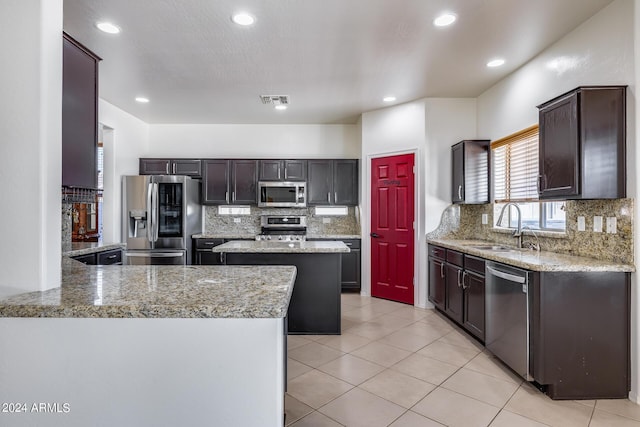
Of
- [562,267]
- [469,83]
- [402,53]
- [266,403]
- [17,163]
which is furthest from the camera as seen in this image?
[469,83]

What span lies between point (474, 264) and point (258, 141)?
392 centimetres

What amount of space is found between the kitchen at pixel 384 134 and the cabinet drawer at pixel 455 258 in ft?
2.28

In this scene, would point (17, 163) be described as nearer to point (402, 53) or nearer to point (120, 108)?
point (402, 53)

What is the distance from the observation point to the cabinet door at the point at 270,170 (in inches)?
217

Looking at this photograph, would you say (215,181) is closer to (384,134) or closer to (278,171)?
(278,171)

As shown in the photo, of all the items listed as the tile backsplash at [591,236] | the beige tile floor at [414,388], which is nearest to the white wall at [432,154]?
the tile backsplash at [591,236]

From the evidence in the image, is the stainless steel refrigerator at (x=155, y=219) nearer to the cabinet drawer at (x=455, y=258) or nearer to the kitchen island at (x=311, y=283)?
the kitchen island at (x=311, y=283)

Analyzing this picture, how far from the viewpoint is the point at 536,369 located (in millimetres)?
2334

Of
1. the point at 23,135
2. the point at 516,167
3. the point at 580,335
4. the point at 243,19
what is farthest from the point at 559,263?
the point at 23,135

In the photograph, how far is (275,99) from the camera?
446 centimetres

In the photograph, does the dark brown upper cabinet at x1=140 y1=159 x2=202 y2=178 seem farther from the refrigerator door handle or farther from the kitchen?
the refrigerator door handle

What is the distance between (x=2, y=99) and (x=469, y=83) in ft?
13.1

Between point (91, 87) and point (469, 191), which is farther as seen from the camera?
point (469, 191)

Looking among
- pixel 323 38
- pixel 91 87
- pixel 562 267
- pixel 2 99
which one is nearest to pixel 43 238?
pixel 2 99
